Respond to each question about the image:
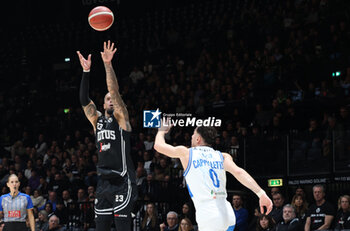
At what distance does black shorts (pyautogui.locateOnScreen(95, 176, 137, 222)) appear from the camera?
27.7 ft

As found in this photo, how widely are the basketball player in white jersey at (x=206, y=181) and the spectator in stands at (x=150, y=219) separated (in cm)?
803

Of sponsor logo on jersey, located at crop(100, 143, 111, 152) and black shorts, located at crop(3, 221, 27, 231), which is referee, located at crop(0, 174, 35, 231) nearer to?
black shorts, located at crop(3, 221, 27, 231)

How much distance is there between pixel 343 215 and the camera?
1258cm

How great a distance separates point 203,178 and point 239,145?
29.1 ft

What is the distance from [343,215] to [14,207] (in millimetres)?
6820

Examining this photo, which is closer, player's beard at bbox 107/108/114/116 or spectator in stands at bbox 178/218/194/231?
player's beard at bbox 107/108/114/116

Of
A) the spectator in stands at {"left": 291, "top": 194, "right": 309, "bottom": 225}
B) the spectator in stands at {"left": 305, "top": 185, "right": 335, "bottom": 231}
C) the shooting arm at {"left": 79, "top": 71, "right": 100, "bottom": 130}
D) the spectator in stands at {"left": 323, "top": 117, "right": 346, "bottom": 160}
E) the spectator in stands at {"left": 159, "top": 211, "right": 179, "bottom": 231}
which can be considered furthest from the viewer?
the spectator in stands at {"left": 323, "top": 117, "right": 346, "bottom": 160}

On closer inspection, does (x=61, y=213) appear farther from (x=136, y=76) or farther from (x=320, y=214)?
(x=136, y=76)

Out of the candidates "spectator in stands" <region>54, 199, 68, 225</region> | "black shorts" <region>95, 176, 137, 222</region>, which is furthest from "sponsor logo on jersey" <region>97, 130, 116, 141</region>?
"spectator in stands" <region>54, 199, 68, 225</region>

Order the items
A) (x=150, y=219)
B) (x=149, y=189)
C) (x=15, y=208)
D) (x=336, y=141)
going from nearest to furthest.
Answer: (x=15, y=208) → (x=336, y=141) → (x=150, y=219) → (x=149, y=189)

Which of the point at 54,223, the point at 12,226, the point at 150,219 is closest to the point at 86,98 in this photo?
the point at 12,226

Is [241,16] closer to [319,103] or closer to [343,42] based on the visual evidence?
[343,42]

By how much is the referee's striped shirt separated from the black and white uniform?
5.12 metres

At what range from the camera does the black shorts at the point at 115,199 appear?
27.7ft
